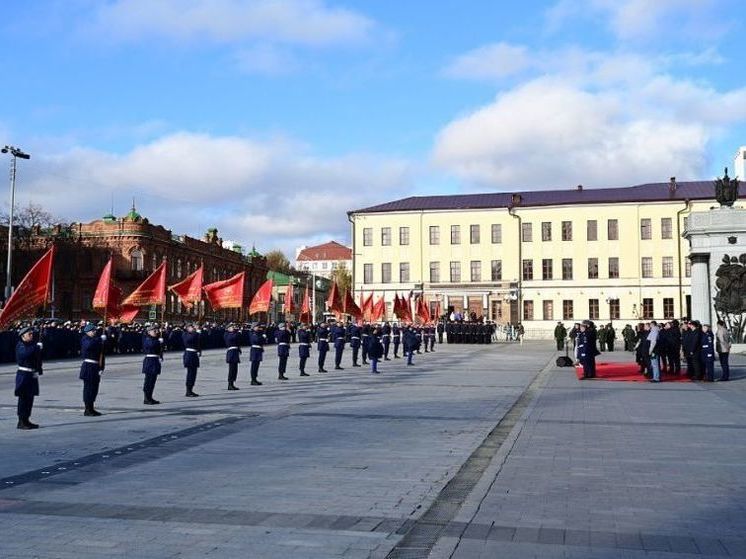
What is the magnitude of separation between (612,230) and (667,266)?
5.82 meters

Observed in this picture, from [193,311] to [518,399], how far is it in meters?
67.9

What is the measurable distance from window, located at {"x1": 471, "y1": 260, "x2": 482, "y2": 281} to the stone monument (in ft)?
144

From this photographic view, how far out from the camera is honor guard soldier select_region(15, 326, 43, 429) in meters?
12.8

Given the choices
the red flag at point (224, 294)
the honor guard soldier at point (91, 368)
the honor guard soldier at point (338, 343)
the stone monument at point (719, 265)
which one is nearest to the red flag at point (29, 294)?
the honor guard soldier at point (91, 368)

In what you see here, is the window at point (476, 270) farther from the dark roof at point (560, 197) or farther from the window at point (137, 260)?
the window at point (137, 260)

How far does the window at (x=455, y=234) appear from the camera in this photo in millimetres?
76875

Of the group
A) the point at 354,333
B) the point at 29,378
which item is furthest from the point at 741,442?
the point at 354,333

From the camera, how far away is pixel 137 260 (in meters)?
78.2

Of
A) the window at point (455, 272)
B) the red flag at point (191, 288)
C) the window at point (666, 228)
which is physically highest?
the window at point (666, 228)

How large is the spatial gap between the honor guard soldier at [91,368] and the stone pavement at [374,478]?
461 millimetres

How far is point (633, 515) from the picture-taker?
716 cm

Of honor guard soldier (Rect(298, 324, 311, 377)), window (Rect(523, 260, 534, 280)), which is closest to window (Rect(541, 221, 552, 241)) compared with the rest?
window (Rect(523, 260, 534, 280))

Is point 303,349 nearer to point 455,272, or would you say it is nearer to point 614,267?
point 455,272

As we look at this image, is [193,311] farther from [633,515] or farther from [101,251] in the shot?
[633,515]
